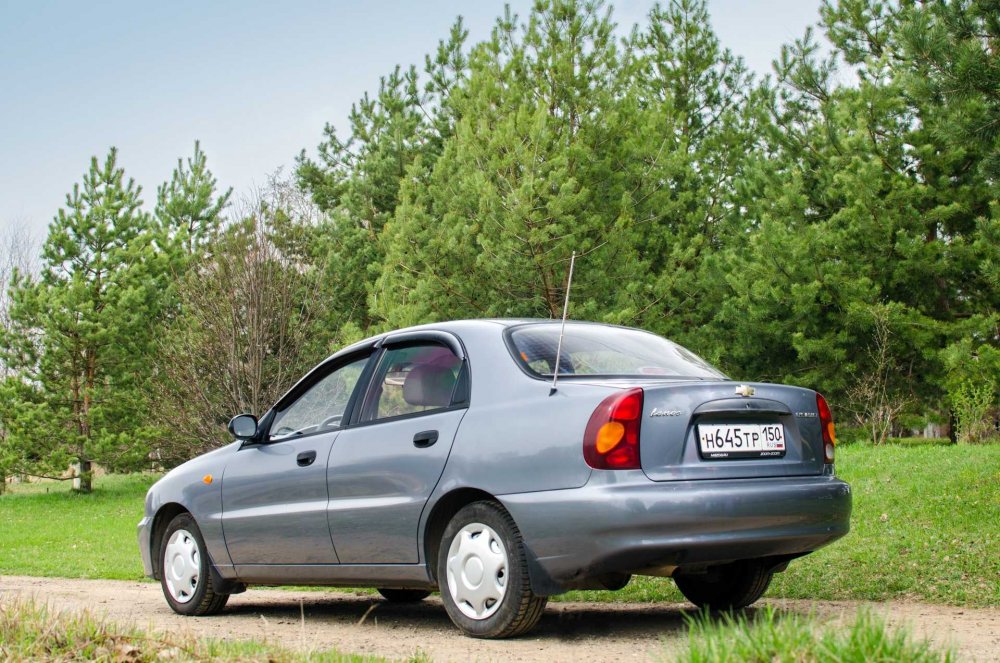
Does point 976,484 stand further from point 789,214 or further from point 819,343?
point 789,214

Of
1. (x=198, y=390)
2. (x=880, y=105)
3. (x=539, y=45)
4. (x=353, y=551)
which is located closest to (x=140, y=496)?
(x=198, y=390)

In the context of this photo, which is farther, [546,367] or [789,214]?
[789,214]

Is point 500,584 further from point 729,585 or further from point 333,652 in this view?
point 729,585

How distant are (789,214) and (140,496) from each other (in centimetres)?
2004

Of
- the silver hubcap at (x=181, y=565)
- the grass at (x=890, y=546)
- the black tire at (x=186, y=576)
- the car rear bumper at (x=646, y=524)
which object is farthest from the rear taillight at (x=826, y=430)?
the silver hubcap at (x=181, y=565)

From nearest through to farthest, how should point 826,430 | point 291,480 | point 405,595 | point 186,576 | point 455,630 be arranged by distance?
point 826,430
point 455,630
point 291,480
point 186,576
point 405,595

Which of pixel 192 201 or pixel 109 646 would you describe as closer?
pixel 109 646

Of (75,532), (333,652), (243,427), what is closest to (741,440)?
(333,652)

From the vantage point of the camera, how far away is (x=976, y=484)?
12.0 m

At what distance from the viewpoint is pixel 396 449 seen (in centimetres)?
610

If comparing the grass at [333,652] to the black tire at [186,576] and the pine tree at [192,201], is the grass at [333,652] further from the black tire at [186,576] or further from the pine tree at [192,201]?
the pine tree at [192,201]

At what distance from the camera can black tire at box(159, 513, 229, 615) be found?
24.7 feet

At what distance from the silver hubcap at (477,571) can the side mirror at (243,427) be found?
218 cm

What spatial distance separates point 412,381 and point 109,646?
2.31 m
